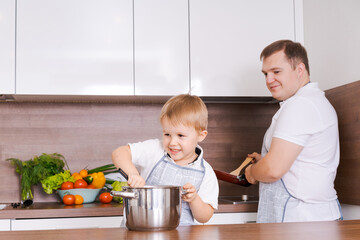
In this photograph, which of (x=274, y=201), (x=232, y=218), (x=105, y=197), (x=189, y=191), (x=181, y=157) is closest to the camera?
(x=189, y=191)

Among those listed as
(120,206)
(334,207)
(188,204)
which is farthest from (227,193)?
(188,204)

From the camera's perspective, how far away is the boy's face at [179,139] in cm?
131

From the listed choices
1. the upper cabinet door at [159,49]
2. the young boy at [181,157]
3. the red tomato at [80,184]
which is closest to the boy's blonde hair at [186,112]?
the young boy at [181,157]

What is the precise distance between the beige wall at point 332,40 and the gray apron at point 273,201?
0.62 m

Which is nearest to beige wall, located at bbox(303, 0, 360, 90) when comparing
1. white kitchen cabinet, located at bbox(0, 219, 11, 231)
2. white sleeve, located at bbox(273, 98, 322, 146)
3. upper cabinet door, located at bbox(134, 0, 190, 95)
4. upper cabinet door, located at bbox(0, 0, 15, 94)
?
white sleeve, located at bbox(273, 98, 322, 146)

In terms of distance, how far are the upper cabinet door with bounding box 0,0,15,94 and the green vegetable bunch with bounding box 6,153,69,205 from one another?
41 centimetres

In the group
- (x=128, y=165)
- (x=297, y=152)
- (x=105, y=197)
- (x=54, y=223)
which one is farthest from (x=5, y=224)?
(x=297, y=152)

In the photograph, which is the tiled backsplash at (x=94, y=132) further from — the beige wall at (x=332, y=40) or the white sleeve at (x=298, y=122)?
the white sleeve at (x=298, y=122)

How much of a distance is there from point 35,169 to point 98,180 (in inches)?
13.2

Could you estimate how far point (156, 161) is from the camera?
1430mm

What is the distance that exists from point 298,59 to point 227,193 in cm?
111

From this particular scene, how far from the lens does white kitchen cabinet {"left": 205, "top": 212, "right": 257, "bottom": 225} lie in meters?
2.12

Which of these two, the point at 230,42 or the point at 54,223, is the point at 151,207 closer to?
the point at 54,223

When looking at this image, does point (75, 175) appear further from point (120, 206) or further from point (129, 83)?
point (129, 83)
